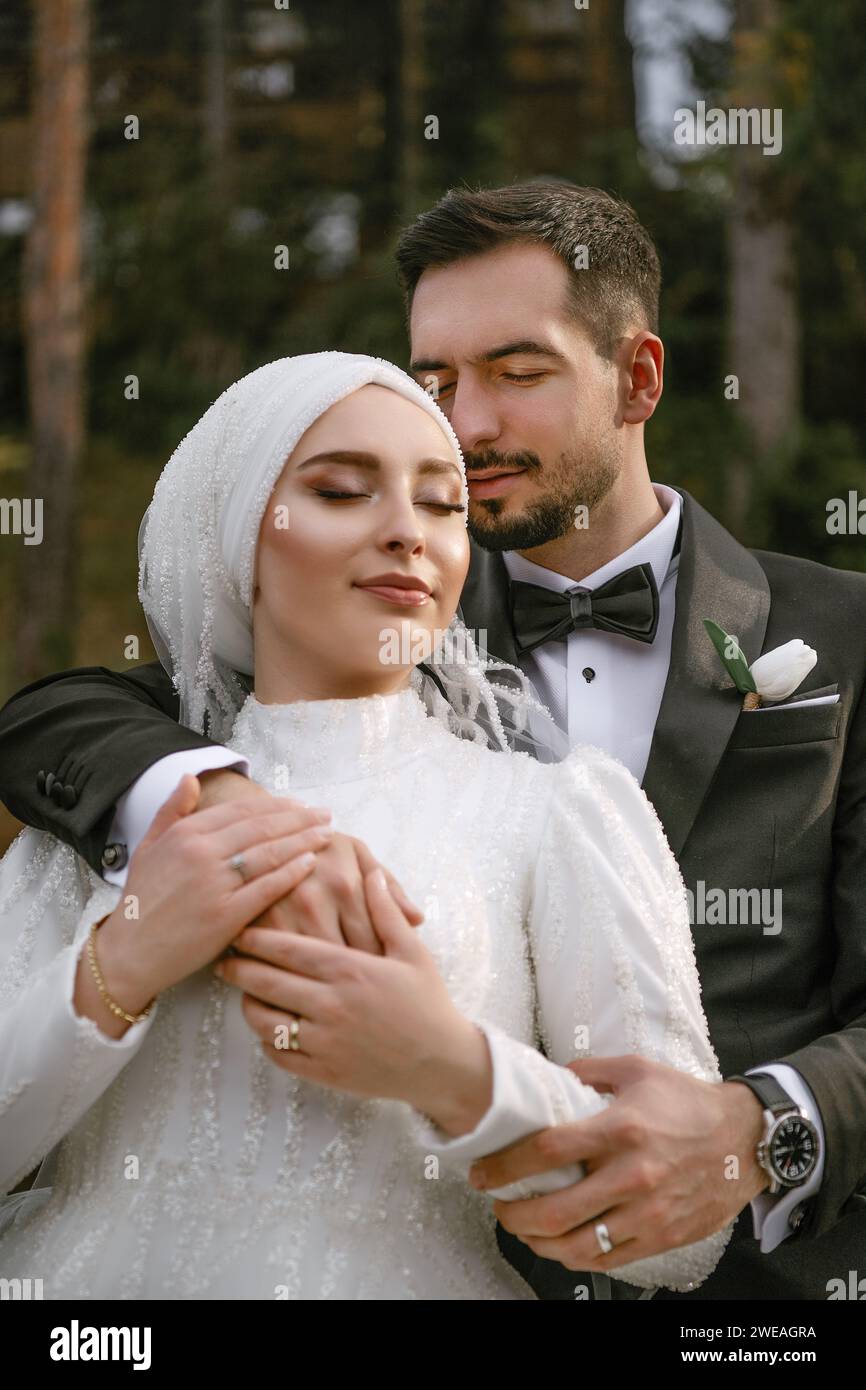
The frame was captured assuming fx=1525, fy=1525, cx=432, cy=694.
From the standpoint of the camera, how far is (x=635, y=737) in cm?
353

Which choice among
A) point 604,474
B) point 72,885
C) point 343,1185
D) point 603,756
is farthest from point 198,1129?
point 604,474

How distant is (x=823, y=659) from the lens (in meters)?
3.55

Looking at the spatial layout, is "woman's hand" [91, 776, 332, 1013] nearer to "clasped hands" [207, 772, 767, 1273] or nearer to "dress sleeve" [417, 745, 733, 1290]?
"clasped hands" [207, 772, 767, 1273]

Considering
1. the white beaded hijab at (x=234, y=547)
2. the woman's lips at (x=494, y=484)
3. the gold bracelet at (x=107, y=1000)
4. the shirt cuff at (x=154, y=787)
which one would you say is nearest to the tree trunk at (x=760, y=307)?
the woman's lips at (x=494, y=484)

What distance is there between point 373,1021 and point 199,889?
1.10 ft

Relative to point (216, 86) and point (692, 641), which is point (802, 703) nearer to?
point (692, 641)

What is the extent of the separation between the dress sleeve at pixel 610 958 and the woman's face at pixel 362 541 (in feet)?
1.34

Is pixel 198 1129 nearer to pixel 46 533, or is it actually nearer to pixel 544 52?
pixel 46 533

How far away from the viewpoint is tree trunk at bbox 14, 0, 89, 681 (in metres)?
12.6

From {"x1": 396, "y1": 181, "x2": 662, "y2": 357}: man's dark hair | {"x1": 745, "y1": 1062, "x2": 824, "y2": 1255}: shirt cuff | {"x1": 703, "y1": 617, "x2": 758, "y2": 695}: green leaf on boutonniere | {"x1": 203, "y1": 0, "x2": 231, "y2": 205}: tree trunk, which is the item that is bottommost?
{"x1": 745, "y1": 1062, "x2": 824, "y2": 1255}: shirt cuff

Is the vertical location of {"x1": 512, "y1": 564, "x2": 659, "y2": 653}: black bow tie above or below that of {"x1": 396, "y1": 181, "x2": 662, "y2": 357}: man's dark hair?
below

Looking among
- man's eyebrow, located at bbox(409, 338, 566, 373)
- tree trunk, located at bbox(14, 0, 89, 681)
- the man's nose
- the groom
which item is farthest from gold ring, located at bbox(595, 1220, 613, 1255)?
tree trunk, located at bbox(14, 0, 89, 681)

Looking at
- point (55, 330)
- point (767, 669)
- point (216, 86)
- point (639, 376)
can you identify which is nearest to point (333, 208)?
point (216, 86)

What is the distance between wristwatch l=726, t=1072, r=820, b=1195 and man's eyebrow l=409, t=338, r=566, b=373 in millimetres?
1927
